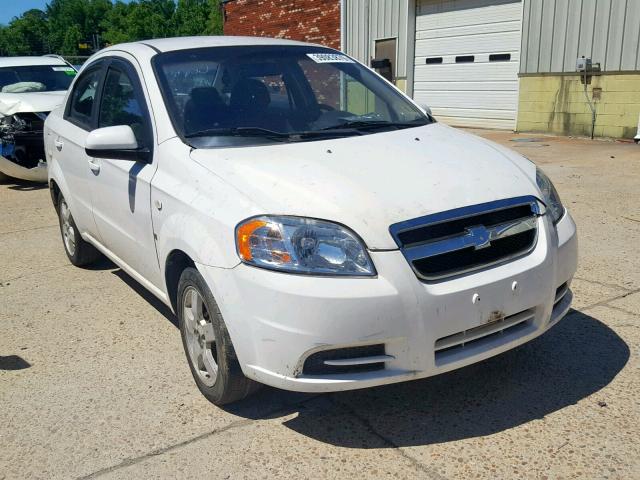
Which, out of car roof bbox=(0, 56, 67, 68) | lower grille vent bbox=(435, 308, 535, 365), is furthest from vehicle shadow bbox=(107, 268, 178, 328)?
car roof bbox=(0, 56, 67, 68)

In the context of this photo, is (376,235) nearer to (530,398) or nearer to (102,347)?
(530,398)

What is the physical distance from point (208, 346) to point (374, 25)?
48.4 ft

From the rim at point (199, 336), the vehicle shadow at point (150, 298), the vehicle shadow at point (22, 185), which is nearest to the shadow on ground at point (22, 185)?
the vehicle shadow at point (22, 185)

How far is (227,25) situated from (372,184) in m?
21.1

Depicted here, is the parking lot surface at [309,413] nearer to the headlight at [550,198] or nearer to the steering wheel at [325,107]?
the headlight at [550,198]

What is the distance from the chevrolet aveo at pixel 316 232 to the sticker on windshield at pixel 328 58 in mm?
447

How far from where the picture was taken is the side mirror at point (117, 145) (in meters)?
3.43

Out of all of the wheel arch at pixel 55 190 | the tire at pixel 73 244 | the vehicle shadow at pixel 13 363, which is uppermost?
the wheel arch at pixel 55 190

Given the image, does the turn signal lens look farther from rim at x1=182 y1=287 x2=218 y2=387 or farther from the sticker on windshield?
the sticker on windshield

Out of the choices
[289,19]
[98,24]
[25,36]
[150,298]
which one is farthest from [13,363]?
[98,24]

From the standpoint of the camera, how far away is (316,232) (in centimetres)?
263

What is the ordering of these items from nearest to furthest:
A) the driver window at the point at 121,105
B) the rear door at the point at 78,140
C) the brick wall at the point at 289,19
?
the driver window at the point at 121,105 → the rear door at the point at 78,140 → the brick wall at the point at 289,19

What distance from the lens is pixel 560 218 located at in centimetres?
323

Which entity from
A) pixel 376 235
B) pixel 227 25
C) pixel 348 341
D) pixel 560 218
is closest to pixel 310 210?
pixel 376 235
